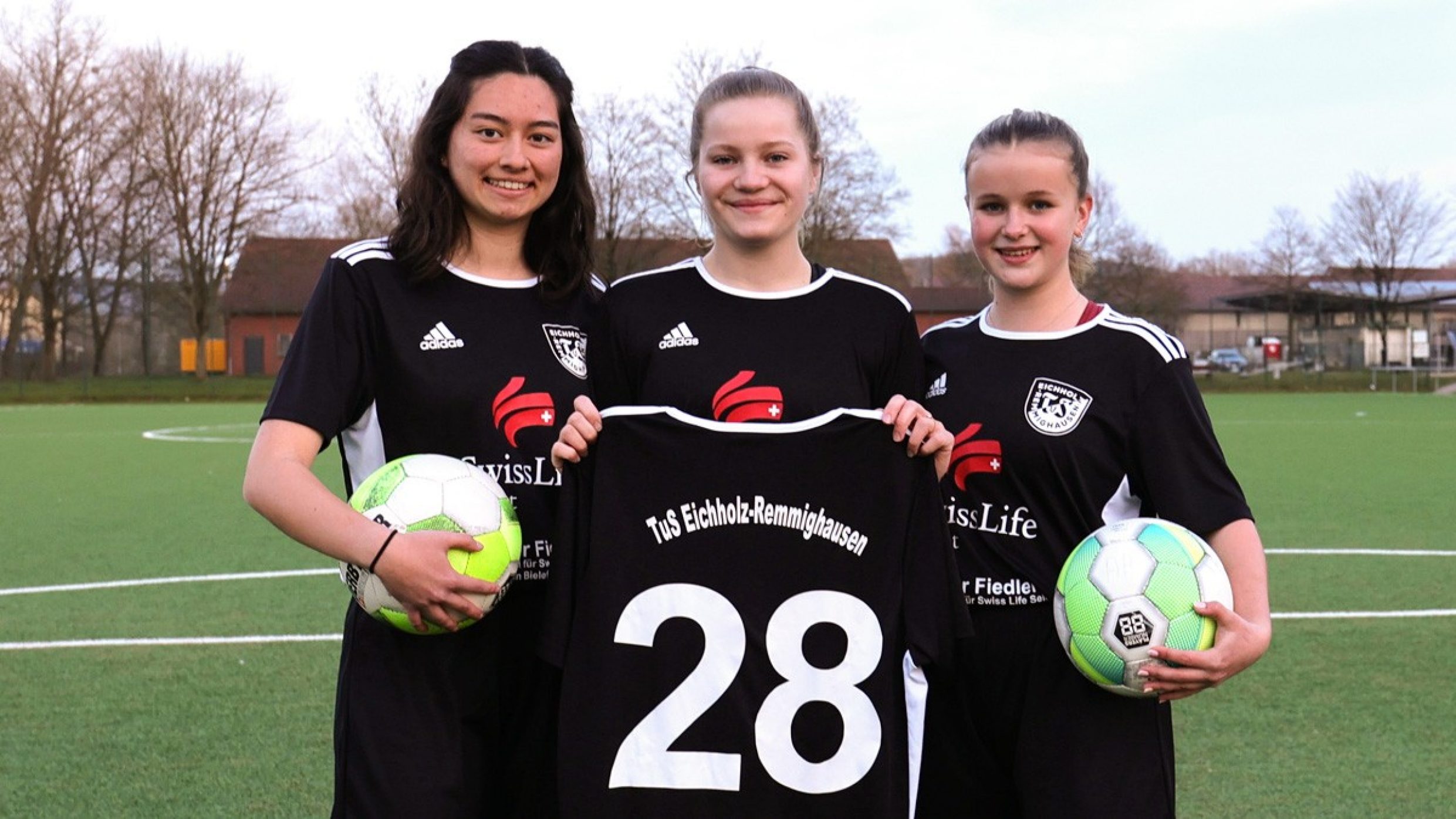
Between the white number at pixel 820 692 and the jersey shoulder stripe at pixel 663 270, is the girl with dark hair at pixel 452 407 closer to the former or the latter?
the jersey shoulder stripe at pixel 663 270

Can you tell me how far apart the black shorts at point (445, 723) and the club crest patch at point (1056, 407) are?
1243 mm

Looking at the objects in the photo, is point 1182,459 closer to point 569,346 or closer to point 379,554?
point 569,346

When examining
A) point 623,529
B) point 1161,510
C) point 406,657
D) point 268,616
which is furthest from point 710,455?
point 268,616

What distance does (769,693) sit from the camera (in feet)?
9.44

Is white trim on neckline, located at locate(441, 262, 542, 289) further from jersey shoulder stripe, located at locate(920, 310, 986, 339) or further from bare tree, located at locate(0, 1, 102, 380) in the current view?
bare tree, located at locate(0, 1, 102, 380)

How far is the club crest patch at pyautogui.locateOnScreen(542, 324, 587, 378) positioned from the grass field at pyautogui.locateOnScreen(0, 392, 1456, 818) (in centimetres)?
229

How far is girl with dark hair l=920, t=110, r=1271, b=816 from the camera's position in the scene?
9.38ft

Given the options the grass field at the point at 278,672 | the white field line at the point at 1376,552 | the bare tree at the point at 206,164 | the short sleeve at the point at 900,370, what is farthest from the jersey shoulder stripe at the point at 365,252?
the bare tree at the point at 206,164

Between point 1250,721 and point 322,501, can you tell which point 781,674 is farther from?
point 1250,721

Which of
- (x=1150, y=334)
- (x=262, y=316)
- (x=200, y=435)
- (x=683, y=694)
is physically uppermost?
(x=262, y=316)

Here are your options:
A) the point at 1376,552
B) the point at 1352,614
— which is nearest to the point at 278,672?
the point at 1352,614

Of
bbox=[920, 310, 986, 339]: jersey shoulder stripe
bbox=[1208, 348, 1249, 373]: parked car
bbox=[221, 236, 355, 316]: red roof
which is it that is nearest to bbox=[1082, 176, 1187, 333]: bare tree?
bbox=[1208, 348, 1249, 373]: parked car

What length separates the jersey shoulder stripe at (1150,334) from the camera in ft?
9.73

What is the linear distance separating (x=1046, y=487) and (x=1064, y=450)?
0.10 metres
